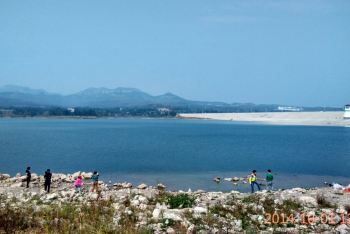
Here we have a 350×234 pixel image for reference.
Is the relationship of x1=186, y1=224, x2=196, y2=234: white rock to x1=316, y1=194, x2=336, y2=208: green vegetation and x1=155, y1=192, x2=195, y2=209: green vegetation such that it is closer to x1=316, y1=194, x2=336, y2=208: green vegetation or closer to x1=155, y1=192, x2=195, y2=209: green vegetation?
x1=155, y1=192, x2=195, y2=209: green vegetation

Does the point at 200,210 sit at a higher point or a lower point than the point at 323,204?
higher

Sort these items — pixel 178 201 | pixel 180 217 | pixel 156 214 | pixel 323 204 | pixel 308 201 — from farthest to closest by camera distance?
1. pixel 308 201
2. pixel 323 204
3. pixel 178 201
4. pixel 156 214
5. pixel 180 217

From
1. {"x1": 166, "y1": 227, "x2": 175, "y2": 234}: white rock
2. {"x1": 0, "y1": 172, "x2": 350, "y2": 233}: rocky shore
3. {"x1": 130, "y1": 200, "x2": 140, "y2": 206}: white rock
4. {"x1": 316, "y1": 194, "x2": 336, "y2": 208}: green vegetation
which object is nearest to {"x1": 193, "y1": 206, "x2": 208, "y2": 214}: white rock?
{"x1": 0, "y1": 172, "x2": 350, "y2": 233}: rocky shore

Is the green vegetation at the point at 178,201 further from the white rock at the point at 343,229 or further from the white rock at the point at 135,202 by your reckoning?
the white rock at the point at 343,229

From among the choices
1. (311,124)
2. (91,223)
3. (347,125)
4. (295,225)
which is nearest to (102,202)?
(91,223)

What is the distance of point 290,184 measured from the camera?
3055 centimetres

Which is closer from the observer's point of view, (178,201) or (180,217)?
(180,217)

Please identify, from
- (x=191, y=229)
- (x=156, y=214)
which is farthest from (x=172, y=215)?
(x=191, y=229)
